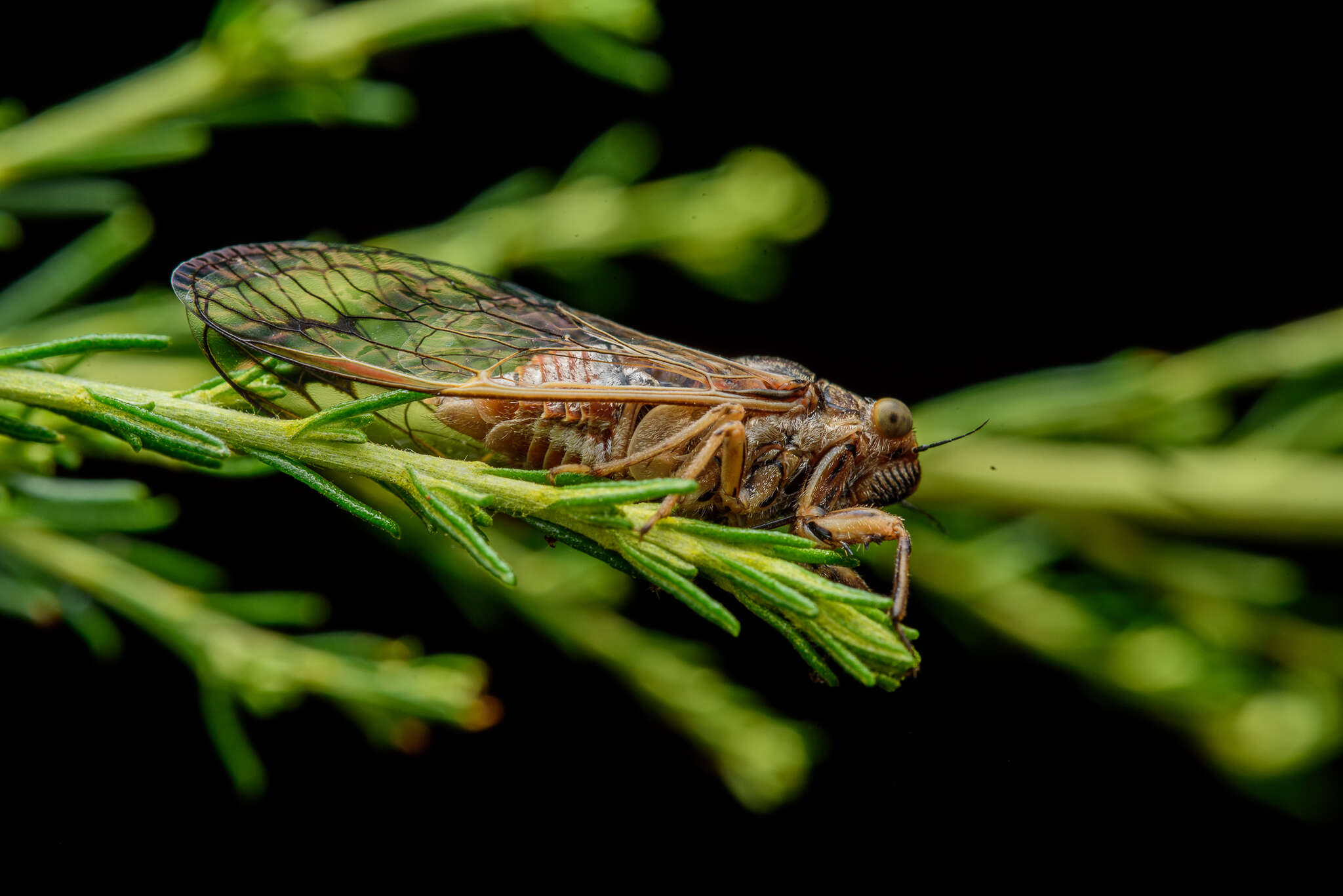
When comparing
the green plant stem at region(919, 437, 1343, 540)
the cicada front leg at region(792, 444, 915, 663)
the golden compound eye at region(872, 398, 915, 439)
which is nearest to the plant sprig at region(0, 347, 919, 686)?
the cicada front leg at region(792, 444, 915, 663)

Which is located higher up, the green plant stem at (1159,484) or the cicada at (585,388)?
the green plant stem at (1159,484)

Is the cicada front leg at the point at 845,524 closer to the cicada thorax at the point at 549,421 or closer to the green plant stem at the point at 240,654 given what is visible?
the cicada thorax at the point at 549,421

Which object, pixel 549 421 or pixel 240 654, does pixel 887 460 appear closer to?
pixel 549 421

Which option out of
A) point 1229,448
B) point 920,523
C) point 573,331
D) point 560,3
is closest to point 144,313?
point 573,331

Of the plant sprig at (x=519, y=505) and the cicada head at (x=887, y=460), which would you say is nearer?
the plant sprig at (x=519, y=505)

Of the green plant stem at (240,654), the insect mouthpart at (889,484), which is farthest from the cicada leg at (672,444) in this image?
the green plant stem at (240,654)

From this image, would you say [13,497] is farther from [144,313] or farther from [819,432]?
[819,432]
